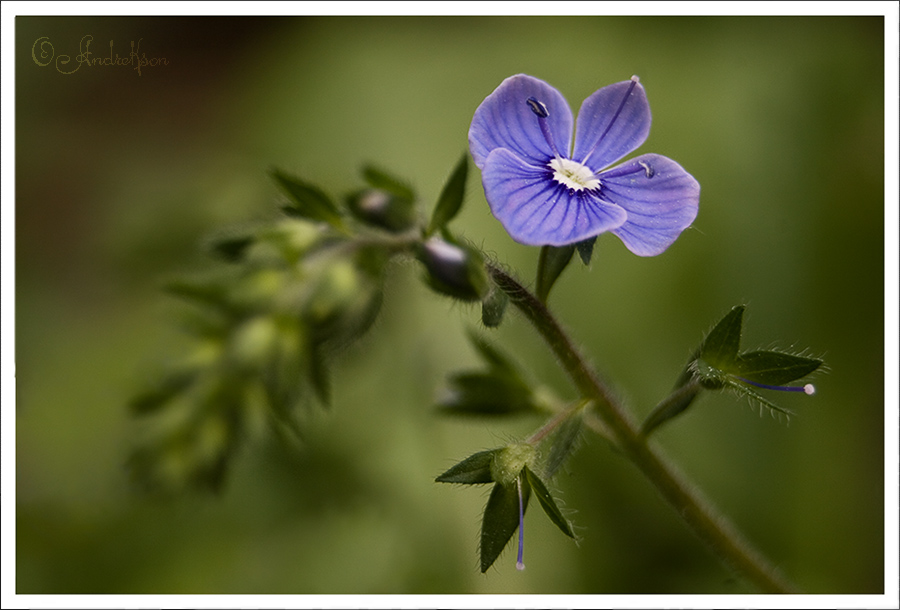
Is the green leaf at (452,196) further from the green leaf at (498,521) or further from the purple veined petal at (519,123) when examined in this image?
the green leaf at (498,521)

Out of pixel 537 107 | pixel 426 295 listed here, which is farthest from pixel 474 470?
pixel 426 295

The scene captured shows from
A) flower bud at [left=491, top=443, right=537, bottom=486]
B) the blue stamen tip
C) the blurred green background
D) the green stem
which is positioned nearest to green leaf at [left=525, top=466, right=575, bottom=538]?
flower bud at [left=491, top=443, right=537, bottom=486]

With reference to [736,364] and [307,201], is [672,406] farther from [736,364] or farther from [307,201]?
[307,201]

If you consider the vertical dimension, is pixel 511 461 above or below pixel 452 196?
below

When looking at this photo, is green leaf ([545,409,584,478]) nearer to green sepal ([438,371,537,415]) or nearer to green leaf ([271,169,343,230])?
green sepal ([438,371,537,415])

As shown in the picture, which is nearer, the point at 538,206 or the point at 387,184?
the point at 538,206
